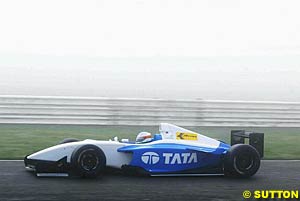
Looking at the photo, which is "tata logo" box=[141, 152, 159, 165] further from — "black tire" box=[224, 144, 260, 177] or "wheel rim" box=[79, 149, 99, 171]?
"black tire" box=[224, 144, 260, 177]

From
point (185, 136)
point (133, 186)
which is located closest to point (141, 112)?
point (185, 136)

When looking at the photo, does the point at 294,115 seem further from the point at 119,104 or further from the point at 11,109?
the point at 11,109

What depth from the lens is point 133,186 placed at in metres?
6.78

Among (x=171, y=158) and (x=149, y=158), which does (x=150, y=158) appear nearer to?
(x=149, y=158)

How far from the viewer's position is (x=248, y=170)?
7613mm

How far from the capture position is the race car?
7215 millimetres

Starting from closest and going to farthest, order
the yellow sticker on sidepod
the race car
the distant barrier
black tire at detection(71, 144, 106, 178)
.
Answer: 1. black tire at detection(71, 144, 106, 178)
2. the race car
3. the yellow sticker on sidepod
4. the distant barrier

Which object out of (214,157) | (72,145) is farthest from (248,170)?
(72,145)

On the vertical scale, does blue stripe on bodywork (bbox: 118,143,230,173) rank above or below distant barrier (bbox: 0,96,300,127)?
below

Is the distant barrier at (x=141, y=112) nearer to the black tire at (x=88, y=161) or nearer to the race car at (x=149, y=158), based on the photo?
the race car at (x=149, y=158)

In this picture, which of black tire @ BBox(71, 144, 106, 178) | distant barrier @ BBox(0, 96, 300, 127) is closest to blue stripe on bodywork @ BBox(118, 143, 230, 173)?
black tire @ BBox(71, 144, 106, 178)

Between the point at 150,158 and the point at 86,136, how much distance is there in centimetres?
477

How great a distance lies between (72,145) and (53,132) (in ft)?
17.5

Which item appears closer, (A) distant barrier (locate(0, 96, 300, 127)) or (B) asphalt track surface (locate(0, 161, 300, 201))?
(B) asphalt track surface (locate(0, 161, 300, 201))
